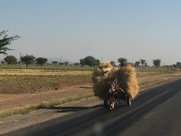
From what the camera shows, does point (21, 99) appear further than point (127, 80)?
Yes

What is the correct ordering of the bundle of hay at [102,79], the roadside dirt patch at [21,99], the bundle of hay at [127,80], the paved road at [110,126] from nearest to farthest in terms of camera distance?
the paved road at [110,126] → the bundle of hay at [102,79] → the bundle of hay at [127,80] → the roadside dirt patch at [21,99]

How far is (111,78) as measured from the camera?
26.5 meters

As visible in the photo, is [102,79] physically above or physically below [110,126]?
above

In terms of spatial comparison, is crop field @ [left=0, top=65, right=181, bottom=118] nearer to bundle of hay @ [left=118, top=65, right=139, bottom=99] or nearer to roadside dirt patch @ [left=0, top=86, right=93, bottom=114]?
roadside dirt patch @ [left=0, top=86, right=93, bottom=114]

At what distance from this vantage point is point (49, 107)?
26984 mm

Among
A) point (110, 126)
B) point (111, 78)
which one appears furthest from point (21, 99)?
point (110, 126)

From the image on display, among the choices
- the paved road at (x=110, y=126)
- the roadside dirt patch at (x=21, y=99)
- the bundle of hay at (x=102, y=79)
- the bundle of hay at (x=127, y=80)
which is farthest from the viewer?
the roadside dirt patch at (x=21, y=99)

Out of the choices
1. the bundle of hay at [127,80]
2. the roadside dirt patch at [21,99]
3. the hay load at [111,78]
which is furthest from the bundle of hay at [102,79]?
the roadside dirt patch at [21,99]

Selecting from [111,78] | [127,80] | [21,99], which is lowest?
[21,99]

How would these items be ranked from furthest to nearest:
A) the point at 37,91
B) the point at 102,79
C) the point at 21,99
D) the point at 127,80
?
1. the point at 37,91
2. the point at 21,99
3. the point at 127,80
4. the point at 102,79

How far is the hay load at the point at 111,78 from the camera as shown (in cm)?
2633

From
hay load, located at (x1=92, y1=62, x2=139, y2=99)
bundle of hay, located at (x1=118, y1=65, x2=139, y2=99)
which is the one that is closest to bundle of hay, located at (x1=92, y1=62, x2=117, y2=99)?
hay load, located at (x1=92, y1=62, x2=139, y2=99)

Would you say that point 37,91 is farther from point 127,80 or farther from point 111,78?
point 111,78

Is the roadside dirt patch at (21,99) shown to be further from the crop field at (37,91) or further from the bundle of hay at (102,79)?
the bundle of hay at (102,79)
